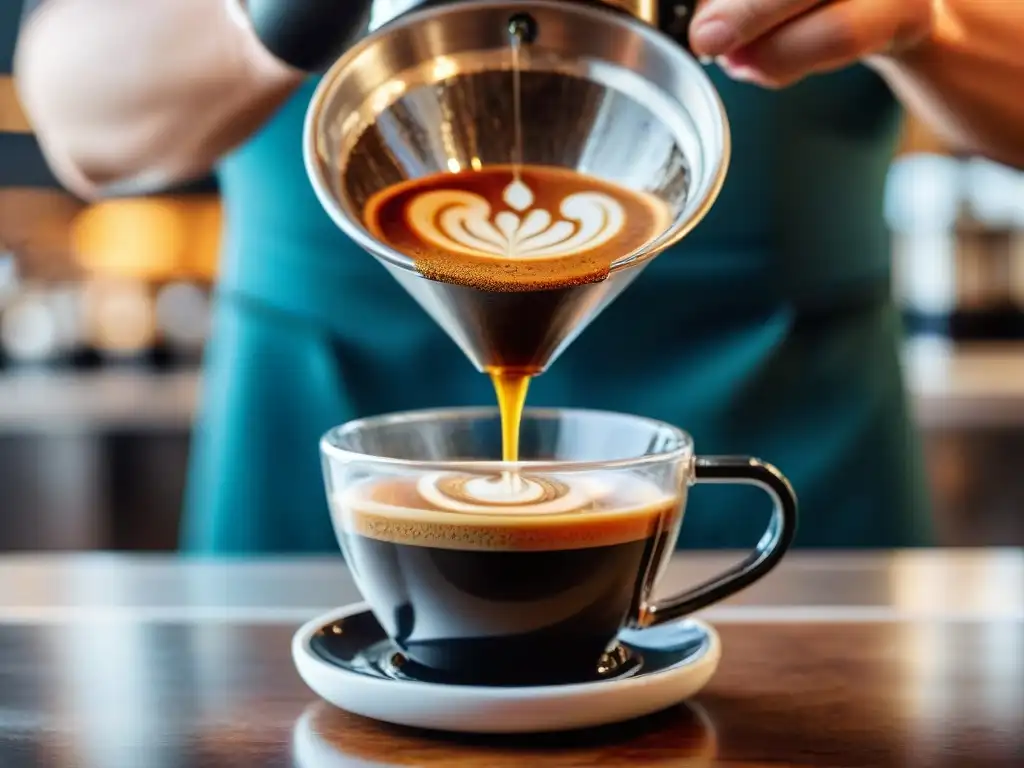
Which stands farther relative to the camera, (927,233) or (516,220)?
(927,233)

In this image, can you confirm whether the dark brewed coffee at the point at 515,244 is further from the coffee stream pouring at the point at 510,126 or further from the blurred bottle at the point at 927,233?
the blurred bottle at the point at 927,233

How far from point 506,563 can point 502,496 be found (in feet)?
0.11

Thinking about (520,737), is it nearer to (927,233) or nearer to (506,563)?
(506,563)

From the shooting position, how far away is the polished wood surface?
61 cm

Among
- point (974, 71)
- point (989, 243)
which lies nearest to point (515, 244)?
point (974, 71)

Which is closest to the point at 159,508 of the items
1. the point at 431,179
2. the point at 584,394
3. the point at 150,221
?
the point at 150,221

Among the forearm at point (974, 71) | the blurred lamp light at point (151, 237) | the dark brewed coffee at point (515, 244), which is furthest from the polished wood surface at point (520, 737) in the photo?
the blurred lamp light at point (151, 237)

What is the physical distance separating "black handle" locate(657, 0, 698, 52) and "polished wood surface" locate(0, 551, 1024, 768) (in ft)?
1.18

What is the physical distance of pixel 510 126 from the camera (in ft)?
2.70

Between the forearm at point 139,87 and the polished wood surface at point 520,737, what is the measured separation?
37cm

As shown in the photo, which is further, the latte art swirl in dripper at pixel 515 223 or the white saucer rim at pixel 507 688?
the latte art swirl in dripper at pixel 515 223

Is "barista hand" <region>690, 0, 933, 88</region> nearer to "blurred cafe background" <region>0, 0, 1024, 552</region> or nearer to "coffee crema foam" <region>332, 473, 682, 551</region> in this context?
"coffee crema foam" <region>332, 473, 682, 551</region>

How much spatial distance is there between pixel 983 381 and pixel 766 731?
210 cm

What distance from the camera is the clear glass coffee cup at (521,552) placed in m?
0.66
